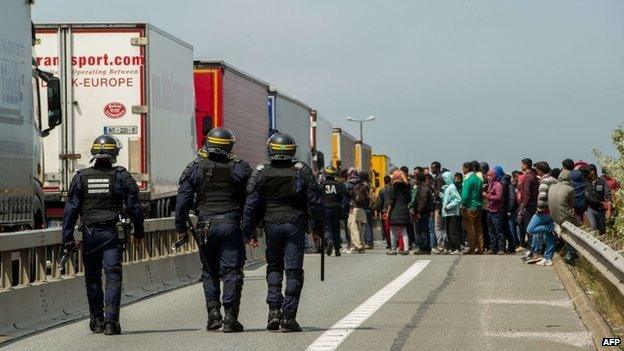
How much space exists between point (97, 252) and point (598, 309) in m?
5.00

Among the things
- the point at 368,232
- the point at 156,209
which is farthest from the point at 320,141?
the point at 156,209

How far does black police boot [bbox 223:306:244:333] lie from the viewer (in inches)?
528

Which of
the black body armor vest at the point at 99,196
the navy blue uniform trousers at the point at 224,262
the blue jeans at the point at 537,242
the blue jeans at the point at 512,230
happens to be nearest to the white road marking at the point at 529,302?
the navy blue uniform trousers at the point at 224,262

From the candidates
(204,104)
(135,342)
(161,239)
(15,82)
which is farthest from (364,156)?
(135,342)

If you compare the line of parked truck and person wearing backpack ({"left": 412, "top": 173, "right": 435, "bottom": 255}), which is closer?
the line of parked truck

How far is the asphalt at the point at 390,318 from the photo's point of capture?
Result: 12.5 m

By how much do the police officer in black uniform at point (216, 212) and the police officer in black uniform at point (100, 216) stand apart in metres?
0.54

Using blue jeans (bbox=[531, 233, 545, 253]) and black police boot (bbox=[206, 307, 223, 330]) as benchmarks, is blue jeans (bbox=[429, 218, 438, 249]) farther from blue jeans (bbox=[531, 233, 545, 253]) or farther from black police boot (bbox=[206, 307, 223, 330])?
black police boot (bbox=[206, 307, 223, 330])

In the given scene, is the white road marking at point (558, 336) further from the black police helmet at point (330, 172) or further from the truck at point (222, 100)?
the truck at point (222, 100)

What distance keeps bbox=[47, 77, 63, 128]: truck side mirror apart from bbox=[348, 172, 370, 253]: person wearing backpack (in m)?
12.4

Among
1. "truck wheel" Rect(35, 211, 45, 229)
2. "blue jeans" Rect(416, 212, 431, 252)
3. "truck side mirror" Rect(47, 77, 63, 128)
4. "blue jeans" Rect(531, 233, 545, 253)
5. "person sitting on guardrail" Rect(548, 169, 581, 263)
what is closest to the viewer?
"truck wheel" Rect(35, 211, 45, 229)

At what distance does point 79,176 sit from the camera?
13875mm

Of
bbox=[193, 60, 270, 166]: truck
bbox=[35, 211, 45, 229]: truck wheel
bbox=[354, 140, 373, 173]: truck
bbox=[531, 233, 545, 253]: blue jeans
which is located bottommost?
bbox=[531, 233, 545, 253]: blue jeans

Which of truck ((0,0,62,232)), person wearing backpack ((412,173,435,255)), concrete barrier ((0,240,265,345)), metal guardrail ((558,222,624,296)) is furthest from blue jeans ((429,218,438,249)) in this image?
truck ((0,0,62,232))
